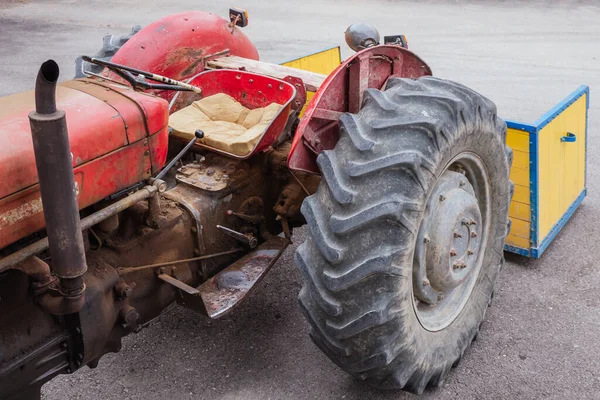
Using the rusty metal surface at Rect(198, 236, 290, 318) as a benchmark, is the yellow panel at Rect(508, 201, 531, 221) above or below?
below

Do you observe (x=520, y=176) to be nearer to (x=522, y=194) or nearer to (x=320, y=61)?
(x=522, y=194)

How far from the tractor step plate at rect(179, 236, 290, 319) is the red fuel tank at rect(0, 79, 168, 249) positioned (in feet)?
2.00

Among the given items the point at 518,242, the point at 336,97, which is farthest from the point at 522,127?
the point at 336,97

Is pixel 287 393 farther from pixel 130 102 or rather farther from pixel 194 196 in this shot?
pixel 130 102

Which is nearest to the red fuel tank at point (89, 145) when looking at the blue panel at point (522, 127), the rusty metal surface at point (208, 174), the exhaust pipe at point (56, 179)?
the exhaust pipe at point (56, 179)

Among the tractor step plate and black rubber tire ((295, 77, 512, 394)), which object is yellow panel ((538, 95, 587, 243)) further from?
the tractor step plate

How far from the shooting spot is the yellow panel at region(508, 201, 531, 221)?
145 inches

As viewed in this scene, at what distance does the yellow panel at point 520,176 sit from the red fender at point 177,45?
65.4 inches

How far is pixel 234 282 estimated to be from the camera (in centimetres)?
281

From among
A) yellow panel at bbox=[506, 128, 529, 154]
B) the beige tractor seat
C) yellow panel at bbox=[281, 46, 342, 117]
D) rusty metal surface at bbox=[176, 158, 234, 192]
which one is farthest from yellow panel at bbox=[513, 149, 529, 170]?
yellow panel at bbox=[281, 46, 342, 117]

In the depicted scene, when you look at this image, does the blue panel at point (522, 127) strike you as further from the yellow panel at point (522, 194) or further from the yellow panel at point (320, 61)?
the yellow panel at point (320, 61)

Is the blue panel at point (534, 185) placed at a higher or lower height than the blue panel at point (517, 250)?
higher

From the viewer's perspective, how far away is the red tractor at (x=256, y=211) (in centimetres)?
205

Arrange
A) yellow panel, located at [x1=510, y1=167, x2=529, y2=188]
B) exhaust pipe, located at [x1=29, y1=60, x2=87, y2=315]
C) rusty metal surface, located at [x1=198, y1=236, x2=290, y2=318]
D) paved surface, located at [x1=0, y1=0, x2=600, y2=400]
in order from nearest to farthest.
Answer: exhaust pipe, located at [x1=29, y1=60, x2=87, y2=315] → rusty metal surface, located at [x1=198, y1=236, x2=290, y2=318] → paved surface, located at [x1=0, y1=0, x2=600, y2=400] → yellow panel, located at [x1=510, y1=167, x2=529, y2=188]
